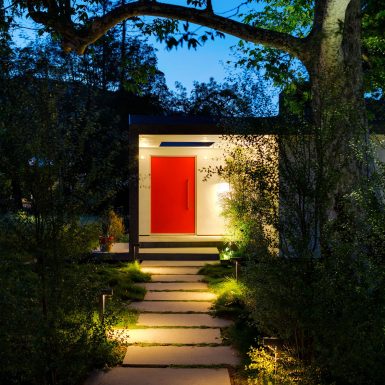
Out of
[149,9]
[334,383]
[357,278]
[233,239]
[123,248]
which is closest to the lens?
[334,383]

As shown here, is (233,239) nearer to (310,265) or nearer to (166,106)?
(310,265)

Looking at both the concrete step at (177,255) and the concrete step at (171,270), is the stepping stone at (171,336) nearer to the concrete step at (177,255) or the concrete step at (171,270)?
the concrete step at (171,270)

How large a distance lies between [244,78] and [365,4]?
25.2ft

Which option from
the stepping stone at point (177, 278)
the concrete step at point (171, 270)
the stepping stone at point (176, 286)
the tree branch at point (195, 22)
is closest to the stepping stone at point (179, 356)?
the stepping stone at point (176, 286)

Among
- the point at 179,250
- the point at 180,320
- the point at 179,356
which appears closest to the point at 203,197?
the point at 179,250

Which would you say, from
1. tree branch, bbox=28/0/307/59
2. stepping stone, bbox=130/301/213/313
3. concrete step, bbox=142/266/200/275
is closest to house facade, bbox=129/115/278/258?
concrete step, bbox=142/266/200/275

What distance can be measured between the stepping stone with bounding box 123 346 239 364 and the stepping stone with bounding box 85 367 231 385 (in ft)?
0.72

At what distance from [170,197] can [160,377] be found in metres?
10.4

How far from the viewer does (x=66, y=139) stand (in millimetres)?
4816

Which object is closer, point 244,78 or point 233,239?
point 244,78

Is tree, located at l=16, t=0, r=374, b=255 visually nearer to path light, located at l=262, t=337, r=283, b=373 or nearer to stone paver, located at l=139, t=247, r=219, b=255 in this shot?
path light, located at l=262, t=337, r=283, b=373

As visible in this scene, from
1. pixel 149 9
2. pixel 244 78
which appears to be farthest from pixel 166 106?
pixel 244 78

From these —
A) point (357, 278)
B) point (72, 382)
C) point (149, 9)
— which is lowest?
point (72, 382)

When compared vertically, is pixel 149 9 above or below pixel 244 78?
above
